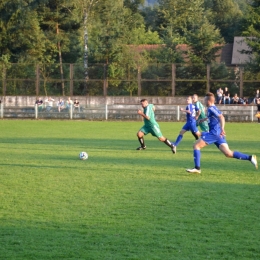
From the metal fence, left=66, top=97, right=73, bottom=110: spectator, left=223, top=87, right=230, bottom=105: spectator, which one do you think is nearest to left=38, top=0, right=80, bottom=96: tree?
the metal fence

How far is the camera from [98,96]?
4219 cm

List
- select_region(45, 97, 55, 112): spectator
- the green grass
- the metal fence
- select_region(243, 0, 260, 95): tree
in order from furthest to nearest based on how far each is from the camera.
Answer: select_region(243, 0, 260, 95): tree
the metal fence
select_region(45, 97, 55, 112): spectator
the green grass

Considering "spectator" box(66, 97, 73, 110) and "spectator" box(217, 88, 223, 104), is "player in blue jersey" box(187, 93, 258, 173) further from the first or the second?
"spectator" box(66, 97, 73, 110)

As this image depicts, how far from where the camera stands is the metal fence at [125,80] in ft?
137

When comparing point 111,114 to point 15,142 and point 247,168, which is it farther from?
point 247,168

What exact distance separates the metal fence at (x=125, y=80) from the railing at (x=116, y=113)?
194 cm

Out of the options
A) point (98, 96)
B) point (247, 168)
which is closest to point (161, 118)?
point (98, 96)

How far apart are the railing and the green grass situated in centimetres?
2161

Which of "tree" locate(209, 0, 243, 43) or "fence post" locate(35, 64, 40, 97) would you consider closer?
"fence post" locate(35, 64, 40, 97)

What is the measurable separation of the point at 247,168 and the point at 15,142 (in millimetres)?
10034

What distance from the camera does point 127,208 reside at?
891 centimetres

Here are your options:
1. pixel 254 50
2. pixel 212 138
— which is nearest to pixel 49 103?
pixel 254 50

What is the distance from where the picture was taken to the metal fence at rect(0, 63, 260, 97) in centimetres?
4172

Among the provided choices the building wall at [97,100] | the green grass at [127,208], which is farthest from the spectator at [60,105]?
the green grass at [127,208]
